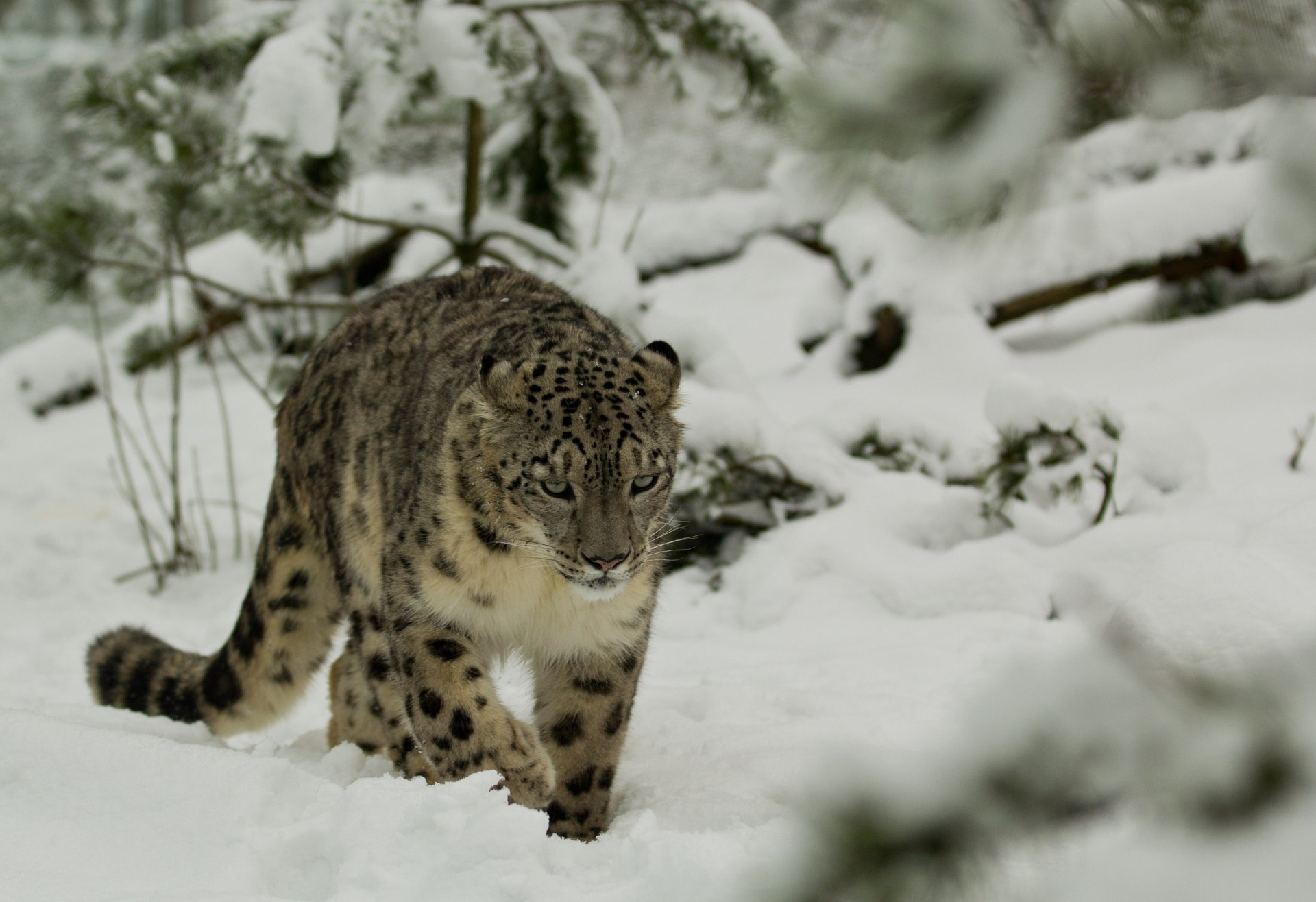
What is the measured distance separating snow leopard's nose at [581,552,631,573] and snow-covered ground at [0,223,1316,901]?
24.9 inches

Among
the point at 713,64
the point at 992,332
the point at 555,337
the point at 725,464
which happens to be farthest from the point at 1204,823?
the point at 992,332

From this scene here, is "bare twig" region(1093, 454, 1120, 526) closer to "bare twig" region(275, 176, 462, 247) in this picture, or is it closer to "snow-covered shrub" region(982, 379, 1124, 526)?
"snow-covered shrub" region(982, 379, 1124, 526)

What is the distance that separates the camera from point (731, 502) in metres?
6.32

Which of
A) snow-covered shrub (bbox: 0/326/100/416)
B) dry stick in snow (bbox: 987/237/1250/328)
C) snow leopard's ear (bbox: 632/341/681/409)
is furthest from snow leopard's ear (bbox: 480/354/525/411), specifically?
snow-covered shrub (bbox: 0/326/100/416)

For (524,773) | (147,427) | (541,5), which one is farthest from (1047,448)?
(147,427)

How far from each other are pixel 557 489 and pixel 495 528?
0.21m

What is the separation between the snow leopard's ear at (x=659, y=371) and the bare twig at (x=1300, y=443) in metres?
3.15

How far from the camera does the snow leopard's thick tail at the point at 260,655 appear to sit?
14.4 ft

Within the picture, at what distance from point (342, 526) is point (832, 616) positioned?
2.32 m

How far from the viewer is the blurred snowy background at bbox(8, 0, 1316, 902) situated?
1085 mm

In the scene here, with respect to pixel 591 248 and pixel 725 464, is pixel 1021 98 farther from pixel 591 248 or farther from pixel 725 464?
pixel 591 248

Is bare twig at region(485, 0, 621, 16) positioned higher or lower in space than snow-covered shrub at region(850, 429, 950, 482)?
higher

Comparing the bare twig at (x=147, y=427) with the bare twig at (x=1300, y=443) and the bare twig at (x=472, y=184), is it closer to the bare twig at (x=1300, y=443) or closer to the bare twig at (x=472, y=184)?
the bare twig at (x=472, y=184)

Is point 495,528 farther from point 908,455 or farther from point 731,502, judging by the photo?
point 908,455
